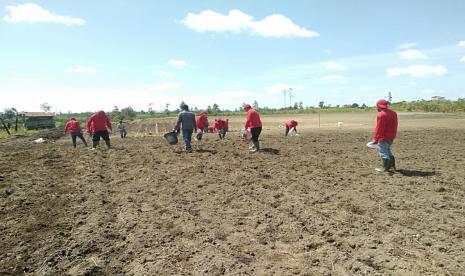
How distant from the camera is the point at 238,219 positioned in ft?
21.1

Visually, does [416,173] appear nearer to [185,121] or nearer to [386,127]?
[386,127]

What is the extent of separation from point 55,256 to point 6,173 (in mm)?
7701

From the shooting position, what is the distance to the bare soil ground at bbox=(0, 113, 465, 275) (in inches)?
190

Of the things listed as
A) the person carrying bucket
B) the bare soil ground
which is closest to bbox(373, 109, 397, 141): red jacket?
the bare soil ground

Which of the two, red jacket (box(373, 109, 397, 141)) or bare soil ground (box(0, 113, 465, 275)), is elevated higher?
red jacket (box(373, 109, 397, 141))

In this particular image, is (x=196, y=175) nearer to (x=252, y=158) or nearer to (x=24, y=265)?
(x=252, y=158)

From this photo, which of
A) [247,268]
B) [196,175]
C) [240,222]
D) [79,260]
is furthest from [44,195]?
[247,268]

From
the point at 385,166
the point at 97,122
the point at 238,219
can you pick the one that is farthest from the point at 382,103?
the point at 97,122

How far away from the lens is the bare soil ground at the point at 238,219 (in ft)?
15.8

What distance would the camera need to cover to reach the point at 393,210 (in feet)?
21.6

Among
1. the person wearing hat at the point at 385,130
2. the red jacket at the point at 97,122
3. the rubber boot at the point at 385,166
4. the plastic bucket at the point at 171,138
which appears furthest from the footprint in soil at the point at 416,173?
the red jacket at the point at 97,122

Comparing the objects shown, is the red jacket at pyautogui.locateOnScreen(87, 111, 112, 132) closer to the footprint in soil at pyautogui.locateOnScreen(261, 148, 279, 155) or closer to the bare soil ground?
the bare soil ground

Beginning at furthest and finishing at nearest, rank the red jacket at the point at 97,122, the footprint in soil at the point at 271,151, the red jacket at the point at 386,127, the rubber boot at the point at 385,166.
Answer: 1. the red jacket at the point at 97,122
2. the footprint in soil at the point at 271,151
3. the rubber boot at the point at 385,166
4. the red jacket at the point at 386,127

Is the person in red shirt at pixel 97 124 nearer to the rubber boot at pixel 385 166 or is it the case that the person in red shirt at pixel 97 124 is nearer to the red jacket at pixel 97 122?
the red jacket at pixel 97 122
